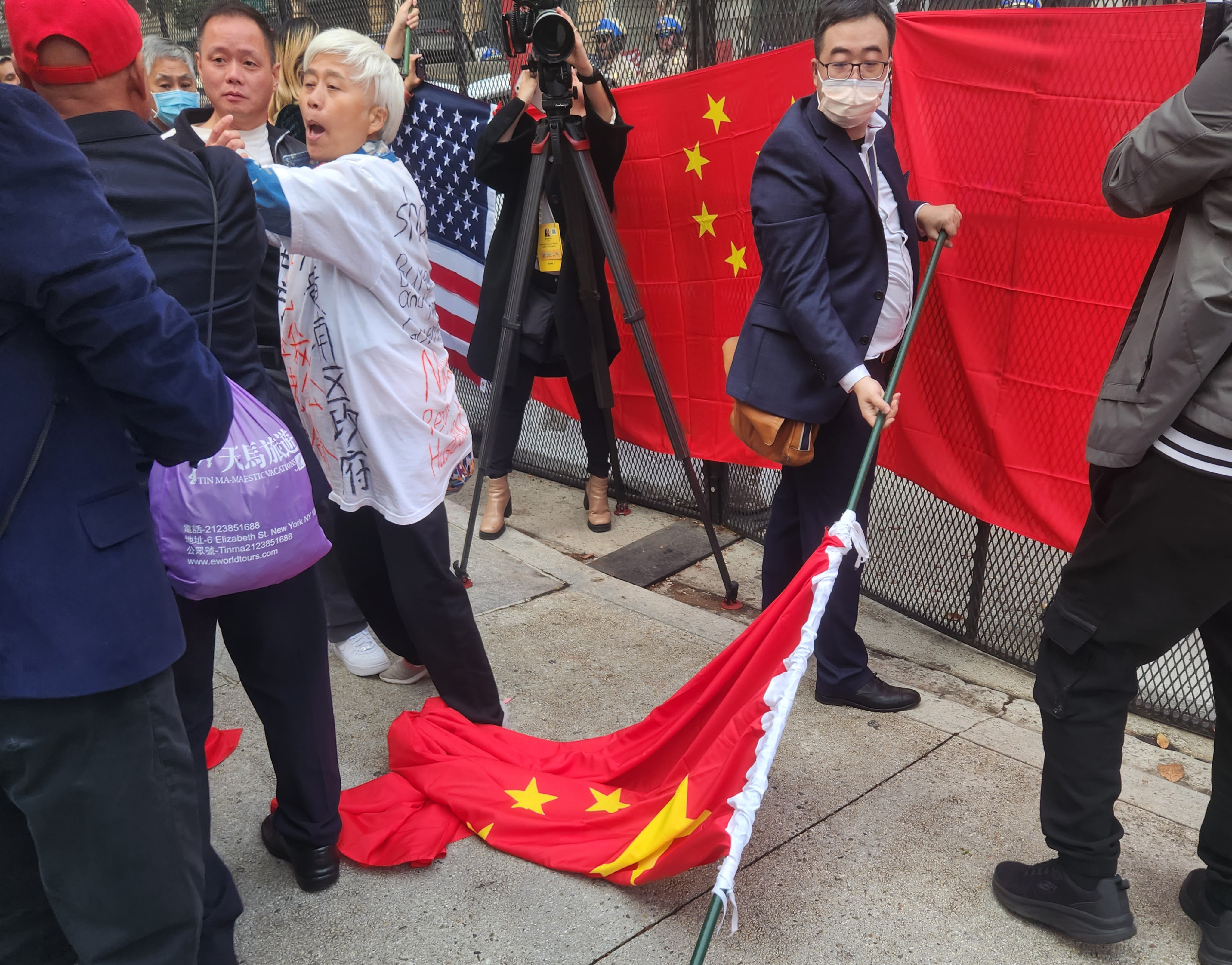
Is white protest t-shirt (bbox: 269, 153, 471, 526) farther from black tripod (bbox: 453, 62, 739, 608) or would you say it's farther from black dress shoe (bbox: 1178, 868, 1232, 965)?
black dress shoe (bbox: 1178, 868, 1232, 965)

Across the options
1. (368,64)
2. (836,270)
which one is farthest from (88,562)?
(836,270)

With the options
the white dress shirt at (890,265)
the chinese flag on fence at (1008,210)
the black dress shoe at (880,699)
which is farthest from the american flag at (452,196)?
the black dress shoe at (880,699)

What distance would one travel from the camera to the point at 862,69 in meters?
2.62

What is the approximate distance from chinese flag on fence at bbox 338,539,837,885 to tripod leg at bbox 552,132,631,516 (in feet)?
5.28

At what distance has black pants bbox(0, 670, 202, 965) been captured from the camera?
1489 mm

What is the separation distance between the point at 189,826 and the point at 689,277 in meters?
2.89

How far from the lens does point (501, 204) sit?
→ 442 cm

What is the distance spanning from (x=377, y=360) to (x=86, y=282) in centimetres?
127

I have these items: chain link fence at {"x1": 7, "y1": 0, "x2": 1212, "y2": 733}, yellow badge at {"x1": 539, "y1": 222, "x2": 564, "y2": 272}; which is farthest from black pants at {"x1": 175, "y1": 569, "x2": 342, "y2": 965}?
yellow badge at {"x1": 539, "y1": 222, "x2": 564, "y2": 272}

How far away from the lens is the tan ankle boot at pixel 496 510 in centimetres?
460

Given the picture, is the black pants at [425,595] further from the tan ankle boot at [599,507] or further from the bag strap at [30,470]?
the tan ankle boot at [599,507]

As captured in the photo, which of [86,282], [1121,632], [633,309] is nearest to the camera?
[86,282]

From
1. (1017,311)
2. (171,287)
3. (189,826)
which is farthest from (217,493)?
(1017,311)

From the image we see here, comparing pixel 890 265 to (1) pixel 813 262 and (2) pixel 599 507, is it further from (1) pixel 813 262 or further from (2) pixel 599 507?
(2) pixel 599 507
